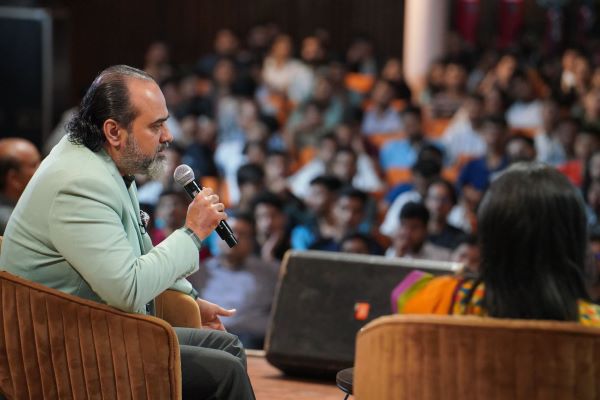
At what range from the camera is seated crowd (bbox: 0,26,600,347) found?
4.69 meters

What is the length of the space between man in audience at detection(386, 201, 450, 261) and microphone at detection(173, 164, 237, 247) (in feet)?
8.11

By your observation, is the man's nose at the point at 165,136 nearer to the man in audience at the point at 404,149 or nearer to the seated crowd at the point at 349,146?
the seated crowd at the point at 349,146

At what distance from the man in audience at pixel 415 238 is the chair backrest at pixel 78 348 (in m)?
2.71

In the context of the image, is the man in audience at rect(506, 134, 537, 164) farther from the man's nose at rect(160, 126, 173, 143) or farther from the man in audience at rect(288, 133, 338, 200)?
the man's nose at rect(160, 126, 173, 143)

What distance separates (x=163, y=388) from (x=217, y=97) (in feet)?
19.3

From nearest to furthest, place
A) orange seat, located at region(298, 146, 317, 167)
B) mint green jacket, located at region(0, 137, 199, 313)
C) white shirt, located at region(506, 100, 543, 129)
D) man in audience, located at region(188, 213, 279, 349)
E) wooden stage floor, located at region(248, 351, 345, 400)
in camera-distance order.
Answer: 1. mint green jacket, located at region(0, 137, 199, 313)
2. wooden stage floor, located at region(248, 351, 345, 400)
3. man in audience, located at region(188, 213, 279, 349)
4. orange seat, located at region(298, 146, 317, 167)
5. white shirt, located at region(506, 100, 543, 129)

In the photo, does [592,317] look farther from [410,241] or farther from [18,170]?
[410,241]

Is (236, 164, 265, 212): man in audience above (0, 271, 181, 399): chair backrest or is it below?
below

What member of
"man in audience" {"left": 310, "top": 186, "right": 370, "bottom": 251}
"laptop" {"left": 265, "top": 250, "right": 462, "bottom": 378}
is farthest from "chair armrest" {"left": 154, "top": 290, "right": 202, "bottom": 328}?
"man in audience" {"left": 310, "top": 186, "right": 370, "bottom": 251}

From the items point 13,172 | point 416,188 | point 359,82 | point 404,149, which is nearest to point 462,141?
point 404,149

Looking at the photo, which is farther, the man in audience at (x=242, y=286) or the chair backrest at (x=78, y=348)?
the man in audience at (x=242, y=286)

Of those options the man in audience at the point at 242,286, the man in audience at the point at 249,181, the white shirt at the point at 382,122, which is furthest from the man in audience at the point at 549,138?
the man in audience at the point at 242,286

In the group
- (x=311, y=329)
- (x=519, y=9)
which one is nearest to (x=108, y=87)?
(x=311, y=329)

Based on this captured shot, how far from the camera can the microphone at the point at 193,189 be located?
2.21m
